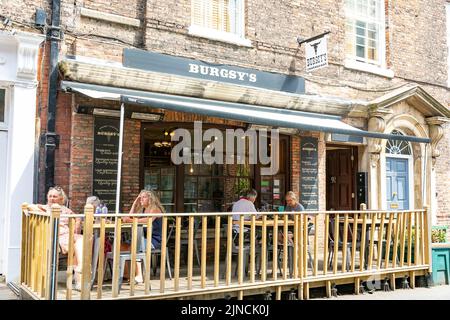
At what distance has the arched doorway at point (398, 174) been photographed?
1202 centimetres

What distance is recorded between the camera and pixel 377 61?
40.6ft

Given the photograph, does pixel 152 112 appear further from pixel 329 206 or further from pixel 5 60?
pixel 329 206

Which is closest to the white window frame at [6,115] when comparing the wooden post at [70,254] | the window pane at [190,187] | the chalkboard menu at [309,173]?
the wooden post at [70,254]

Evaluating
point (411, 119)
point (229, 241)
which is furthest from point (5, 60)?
point (411, 119)

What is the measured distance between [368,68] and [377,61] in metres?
0.60

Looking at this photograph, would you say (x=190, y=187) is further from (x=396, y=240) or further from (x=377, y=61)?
(x=377, y=61)

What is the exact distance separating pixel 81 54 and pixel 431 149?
27.9 ft

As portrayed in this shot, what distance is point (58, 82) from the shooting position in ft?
25.9

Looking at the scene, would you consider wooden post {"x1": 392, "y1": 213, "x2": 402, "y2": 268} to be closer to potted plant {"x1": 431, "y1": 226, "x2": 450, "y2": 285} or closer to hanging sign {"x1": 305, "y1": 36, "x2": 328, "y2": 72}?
potted plant {"x1": 431, "y1": 226, "x2": 450, "y2": 285}

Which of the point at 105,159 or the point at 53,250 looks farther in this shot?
the point at 105,159

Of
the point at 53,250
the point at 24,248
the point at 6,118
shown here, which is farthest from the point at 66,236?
the point at 6,118

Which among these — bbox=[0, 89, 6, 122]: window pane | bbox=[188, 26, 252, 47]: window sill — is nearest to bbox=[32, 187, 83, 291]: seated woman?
bbox=[0, 89, 6, 122]: window pane

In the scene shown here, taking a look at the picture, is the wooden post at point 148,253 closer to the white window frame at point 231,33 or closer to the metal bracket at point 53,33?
the metal bracket at point 53,33

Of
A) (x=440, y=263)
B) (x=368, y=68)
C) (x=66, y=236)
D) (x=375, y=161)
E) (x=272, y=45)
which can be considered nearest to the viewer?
(x=66, y=236)
